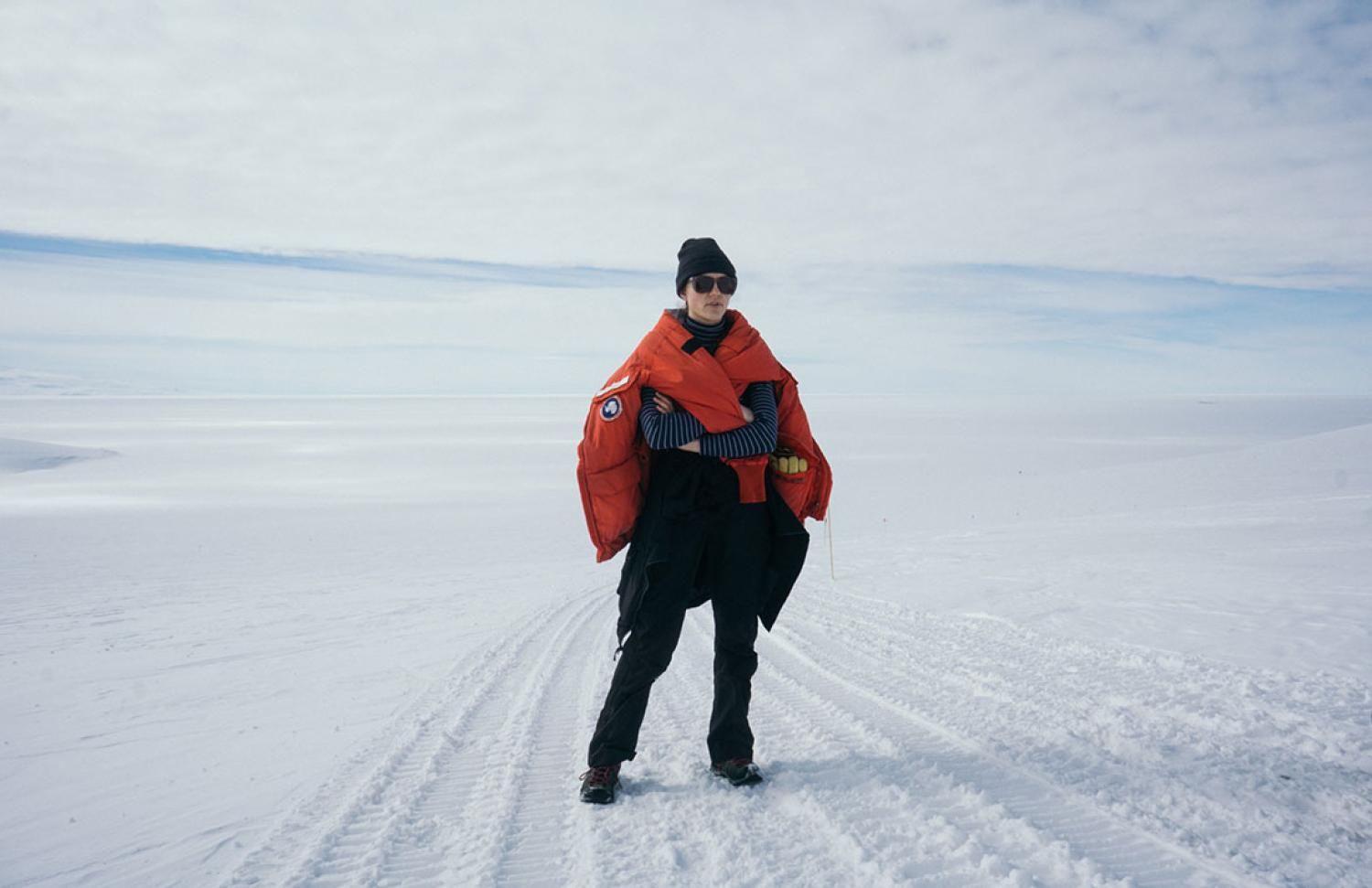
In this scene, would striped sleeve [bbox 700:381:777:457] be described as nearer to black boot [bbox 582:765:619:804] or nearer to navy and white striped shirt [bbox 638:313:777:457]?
navy and white striped shirt [bbox 638:313:777:457]

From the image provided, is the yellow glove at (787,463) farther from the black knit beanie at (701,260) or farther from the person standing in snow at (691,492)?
the black knit beanie at (701,260)

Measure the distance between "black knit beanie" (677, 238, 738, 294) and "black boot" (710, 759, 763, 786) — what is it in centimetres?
198

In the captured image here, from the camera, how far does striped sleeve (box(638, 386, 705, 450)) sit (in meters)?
3.19

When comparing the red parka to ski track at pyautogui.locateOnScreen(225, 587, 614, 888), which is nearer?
ski track at pyautogui.locateOnScreen(225, 587, 614, 888)

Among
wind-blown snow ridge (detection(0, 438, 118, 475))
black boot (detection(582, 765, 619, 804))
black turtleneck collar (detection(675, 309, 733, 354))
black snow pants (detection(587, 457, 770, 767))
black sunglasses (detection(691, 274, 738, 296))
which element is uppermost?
black sunglasses (detection(691, 274, 738, 296))

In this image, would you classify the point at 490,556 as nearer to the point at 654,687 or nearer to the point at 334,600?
the point at 334,600

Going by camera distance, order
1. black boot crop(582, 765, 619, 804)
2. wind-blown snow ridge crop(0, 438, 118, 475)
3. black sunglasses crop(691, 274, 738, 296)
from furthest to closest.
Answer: wind-blown snow ridge crop(0, 438, 118, 475) < black sunglasses crop(691, 274, 738, 296) < black boot crop(582, 765, 619, 804)

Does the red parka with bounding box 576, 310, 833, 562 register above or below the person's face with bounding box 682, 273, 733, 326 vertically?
below

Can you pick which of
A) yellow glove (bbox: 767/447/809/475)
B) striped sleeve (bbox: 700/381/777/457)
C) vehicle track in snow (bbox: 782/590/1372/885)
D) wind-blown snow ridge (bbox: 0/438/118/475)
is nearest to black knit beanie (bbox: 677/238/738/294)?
striped sleeve (bbox: 700/381/777/457)

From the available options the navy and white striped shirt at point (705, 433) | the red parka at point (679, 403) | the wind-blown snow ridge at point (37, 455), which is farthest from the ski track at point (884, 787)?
the wind-blown snow ridge at point (37, 455)

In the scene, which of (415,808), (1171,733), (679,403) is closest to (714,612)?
(679,403)

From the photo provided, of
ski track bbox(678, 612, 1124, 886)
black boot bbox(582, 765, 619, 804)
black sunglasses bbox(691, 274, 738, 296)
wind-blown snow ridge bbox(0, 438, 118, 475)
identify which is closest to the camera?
ski track bbox(678, 612, 1124, 886)

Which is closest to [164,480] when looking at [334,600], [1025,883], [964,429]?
[334,600]

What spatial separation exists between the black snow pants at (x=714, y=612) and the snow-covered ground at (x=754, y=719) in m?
0.25
